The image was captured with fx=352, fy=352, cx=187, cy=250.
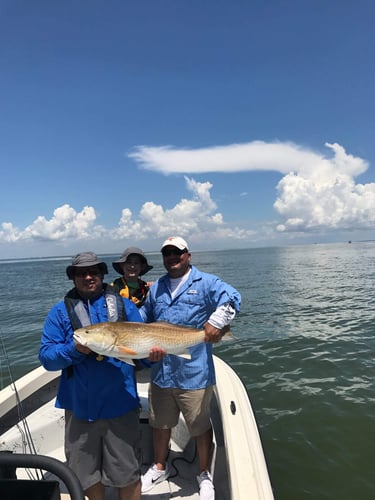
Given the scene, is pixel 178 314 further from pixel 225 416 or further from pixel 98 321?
pixel 225 416

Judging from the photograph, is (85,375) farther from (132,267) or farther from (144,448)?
(132,267)

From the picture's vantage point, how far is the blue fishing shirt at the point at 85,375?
2939 millimetres

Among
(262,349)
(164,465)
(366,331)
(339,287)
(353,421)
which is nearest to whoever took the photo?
(164,465)

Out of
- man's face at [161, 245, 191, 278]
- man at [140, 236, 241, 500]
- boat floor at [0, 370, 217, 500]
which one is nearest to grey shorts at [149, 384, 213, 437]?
man at [140, 236, 241, 500]

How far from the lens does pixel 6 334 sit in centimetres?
1608

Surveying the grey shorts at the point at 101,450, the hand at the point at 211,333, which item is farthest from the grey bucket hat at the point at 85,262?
the grey shorts at the point at 101,450

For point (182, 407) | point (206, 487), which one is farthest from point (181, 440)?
point (182, 407)

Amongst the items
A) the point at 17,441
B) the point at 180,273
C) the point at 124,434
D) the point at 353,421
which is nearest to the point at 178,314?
the point at 180,273

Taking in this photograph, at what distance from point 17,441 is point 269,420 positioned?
466cm

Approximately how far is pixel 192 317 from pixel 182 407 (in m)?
0.99

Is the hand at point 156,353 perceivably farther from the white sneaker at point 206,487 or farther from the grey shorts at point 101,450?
the white sneaker at point 206,487

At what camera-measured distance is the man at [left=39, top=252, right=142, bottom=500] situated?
3.02 metres

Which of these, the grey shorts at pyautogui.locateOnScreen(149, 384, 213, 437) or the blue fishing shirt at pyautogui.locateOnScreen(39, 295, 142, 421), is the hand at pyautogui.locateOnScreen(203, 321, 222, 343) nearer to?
the grey shorts at pyautogui.locateOnScreen(149, 384, 213, 437)

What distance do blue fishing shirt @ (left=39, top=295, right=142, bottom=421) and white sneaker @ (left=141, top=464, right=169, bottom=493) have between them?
1.47 metres
